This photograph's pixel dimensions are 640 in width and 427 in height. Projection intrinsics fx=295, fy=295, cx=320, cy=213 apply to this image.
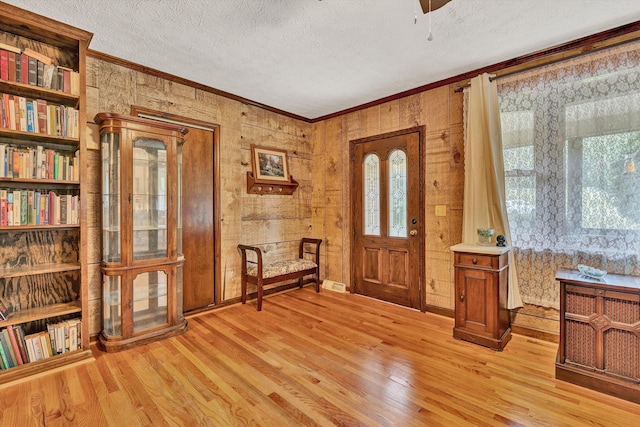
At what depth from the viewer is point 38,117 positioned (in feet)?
7.64

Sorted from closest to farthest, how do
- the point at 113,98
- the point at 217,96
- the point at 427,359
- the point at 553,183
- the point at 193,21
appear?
1. the point at 193,21
2. the point at 427,359
3. the point at 553,183
4. the point at 113,98
5. the point at 217,96

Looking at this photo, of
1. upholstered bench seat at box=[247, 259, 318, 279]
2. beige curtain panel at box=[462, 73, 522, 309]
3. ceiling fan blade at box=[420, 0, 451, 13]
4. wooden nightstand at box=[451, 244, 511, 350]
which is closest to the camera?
ceiling fan blade at box=[420, 0, 451, 13]

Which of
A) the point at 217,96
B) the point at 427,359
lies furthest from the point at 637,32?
the point at 217,96

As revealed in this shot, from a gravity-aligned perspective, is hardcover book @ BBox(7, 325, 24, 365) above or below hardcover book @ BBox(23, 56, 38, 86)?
below

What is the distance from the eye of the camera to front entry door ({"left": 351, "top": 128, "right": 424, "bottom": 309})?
368 cm

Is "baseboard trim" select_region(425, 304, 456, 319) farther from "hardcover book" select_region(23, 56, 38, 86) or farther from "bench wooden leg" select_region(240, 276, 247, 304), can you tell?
"hardcover book" select_region(23, 56, 38, 86)

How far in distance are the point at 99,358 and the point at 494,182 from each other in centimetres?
395

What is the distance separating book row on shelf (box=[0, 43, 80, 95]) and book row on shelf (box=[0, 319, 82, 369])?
188cm

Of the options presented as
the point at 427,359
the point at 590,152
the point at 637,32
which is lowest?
the point at 427,359

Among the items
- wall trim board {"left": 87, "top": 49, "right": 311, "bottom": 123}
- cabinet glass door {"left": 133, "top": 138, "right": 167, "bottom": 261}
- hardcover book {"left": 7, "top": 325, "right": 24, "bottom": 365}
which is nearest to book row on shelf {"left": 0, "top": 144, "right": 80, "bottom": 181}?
cabinet glass door {"left": 133, "top": 138, "right": 167, "bottom": 261}

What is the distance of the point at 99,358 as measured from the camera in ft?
8.20

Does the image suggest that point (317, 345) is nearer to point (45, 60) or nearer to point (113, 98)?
point (113, 98)

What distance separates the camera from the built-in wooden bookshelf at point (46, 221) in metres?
2.24

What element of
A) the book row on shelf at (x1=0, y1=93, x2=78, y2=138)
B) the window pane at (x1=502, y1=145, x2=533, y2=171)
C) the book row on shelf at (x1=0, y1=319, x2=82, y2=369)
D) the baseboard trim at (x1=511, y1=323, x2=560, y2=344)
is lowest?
the baseboard trim at (x1=511, y1=323, x2=560, y2=344)
